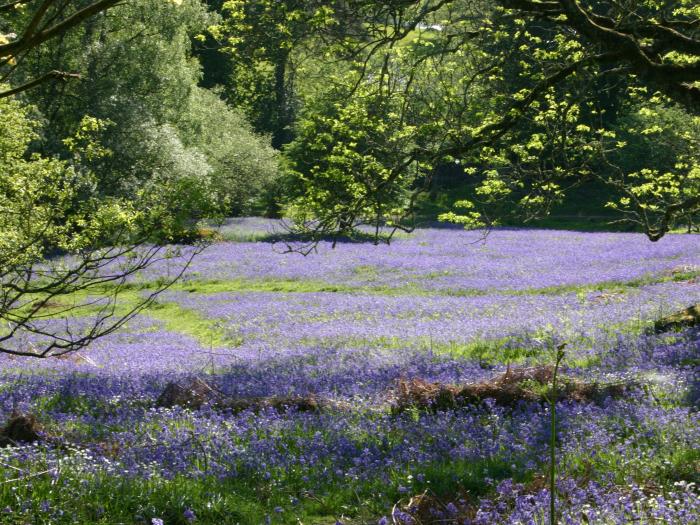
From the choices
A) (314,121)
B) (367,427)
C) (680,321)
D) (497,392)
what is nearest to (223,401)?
(367,427)

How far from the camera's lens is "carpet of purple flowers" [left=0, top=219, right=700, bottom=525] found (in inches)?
212

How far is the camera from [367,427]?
7.60 m

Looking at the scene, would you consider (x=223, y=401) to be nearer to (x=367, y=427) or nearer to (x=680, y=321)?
(x=367, y=427)

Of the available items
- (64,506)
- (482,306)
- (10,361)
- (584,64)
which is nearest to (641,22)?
(584,64)

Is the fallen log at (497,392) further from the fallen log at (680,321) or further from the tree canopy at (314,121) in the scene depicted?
the fallen log at (680,321)

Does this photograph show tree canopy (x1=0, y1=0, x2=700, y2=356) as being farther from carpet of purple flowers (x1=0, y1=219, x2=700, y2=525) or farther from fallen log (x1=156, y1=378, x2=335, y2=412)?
fallen log (x1=156, y1=378, x2=335, y2=412)

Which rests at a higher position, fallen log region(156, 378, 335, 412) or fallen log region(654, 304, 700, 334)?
fallen log region(654, 304, 700, 334)

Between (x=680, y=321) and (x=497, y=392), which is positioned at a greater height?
(x=680, y=321)

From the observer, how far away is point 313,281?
2877cm

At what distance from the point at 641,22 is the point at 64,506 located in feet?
25.1

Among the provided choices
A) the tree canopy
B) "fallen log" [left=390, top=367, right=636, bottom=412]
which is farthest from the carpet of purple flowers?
the tree canopy

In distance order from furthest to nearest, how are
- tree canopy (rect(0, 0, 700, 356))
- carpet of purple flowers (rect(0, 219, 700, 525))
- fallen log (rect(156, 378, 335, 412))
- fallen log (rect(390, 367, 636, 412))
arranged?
fallen log (rect(156, 378, 335, 412)) → fallen log (rect(390, 367, 636, 412)) → tree canopy (rect(0, 0, 700, 356)) → carpet of purple flowers (rect(0, 219, 700, 525))

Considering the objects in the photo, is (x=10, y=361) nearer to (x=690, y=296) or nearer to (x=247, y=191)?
(x=690, y=296)

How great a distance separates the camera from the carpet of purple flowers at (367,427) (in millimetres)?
5375
